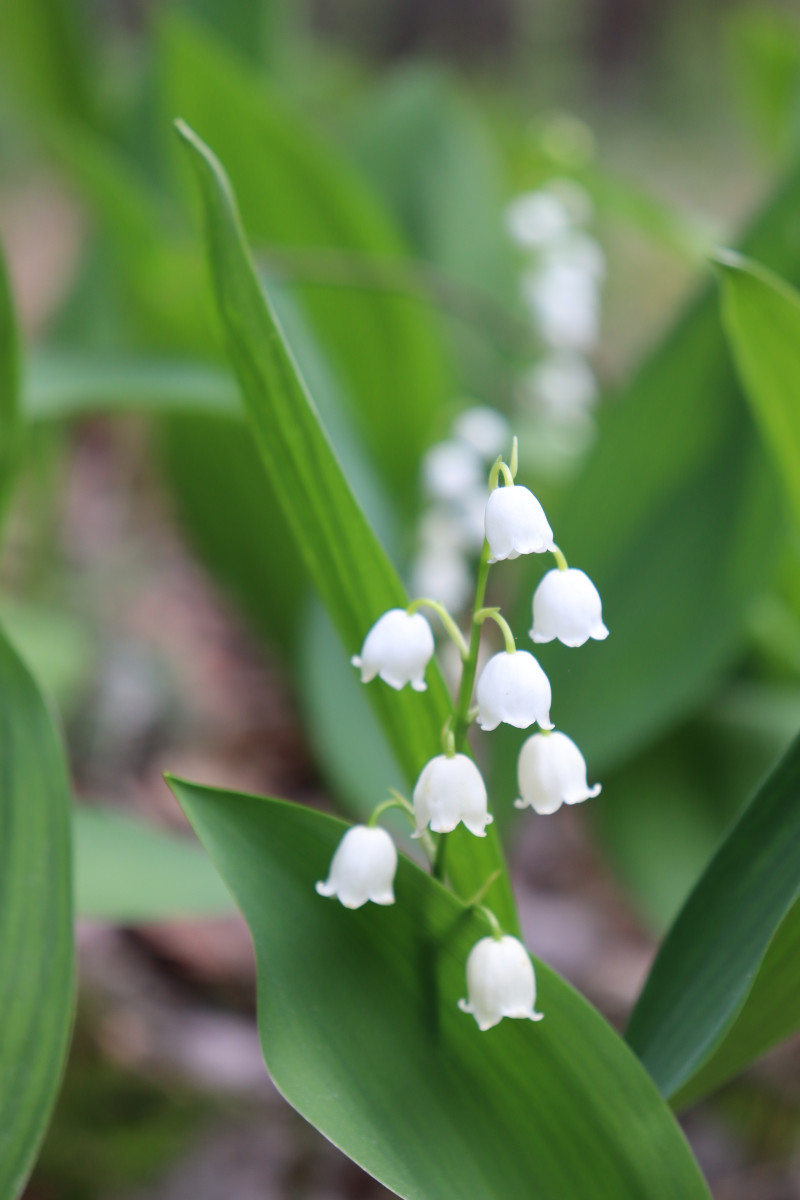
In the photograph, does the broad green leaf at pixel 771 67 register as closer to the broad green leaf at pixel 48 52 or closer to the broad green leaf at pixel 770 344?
the broad green leaf at pixel 770 344

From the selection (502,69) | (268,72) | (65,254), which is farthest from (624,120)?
(268,72)

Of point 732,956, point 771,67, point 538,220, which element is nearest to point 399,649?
point 732,956

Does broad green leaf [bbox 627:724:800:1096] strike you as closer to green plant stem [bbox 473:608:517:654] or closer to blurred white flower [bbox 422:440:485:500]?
green plant stem [bbox 473:608:517:654]

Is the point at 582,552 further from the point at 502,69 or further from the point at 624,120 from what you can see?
the point at 502,69

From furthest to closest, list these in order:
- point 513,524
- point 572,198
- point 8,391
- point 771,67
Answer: point 771,67
point 572,198
point 8,391
point 513,524

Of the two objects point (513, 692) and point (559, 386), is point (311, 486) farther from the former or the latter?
point (559, 386)

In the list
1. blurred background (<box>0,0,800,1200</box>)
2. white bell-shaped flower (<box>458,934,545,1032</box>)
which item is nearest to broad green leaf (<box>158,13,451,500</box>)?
blurred background (<box>0,0,800,1200</box>)
